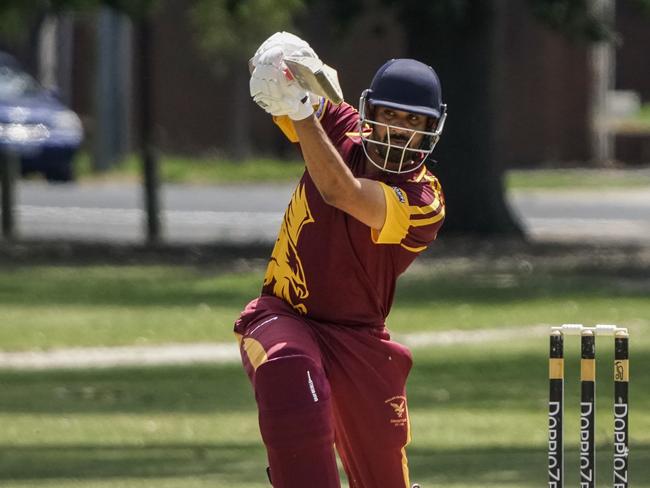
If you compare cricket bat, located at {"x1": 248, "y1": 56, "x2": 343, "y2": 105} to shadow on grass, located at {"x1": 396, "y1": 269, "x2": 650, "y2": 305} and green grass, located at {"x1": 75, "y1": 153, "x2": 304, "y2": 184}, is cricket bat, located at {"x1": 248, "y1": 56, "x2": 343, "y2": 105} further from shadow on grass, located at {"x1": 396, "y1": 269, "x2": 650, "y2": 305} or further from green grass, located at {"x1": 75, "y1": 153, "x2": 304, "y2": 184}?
green grass, located at {"x1": 75, "y1": 153, "x2": 304, "y2": 184}

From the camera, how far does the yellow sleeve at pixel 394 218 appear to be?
21.3ft

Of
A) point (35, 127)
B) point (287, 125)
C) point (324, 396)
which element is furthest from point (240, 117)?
point (324, 396)

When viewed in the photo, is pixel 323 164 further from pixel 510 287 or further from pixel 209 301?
pixel 510 287

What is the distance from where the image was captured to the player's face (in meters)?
6.52

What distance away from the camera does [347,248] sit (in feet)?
21.8

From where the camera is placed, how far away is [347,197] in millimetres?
6332

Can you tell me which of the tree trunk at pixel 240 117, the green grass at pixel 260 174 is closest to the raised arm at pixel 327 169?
the green grass at pixel 260 174

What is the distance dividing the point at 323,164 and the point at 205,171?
89.8 ft

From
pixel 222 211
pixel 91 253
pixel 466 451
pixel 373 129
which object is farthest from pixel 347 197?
pixel 222 211

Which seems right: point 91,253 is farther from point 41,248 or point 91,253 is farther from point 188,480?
point 188,480

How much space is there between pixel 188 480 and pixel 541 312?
7.24 meters

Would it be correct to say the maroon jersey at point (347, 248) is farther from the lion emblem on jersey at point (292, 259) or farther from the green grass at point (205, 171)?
the green grass at point (205, 171)

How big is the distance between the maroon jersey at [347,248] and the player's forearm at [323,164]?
0.27 m

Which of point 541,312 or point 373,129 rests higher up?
point 373,129
